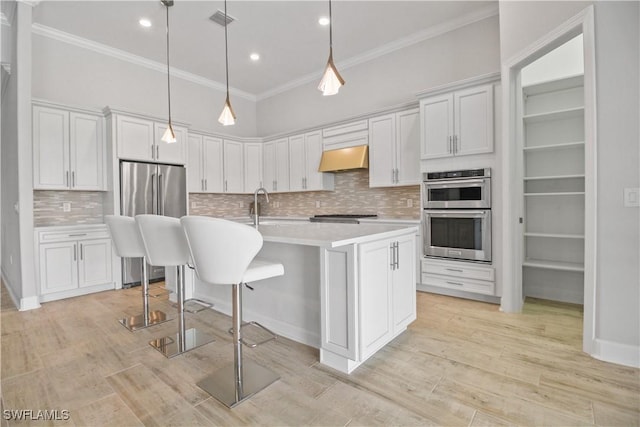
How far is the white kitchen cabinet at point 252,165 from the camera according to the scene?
5.92 m

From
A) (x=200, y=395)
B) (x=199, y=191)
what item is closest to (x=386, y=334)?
(x=200, y=395)

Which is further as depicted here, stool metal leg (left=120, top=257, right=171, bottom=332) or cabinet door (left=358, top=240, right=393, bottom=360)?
stool metal leg (left=120, top=257, right=171, bottom=332)

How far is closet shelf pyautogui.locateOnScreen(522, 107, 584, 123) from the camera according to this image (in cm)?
303

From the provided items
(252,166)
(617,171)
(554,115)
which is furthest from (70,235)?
(554,115)

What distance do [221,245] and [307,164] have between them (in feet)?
12.7

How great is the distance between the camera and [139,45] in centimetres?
445

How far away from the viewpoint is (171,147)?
15.2 feet

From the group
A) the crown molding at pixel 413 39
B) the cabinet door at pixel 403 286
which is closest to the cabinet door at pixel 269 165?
the crown molding at pixel 413 39

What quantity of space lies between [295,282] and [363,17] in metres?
3.47

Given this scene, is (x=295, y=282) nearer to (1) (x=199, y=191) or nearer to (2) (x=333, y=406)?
(2) (x=333, y=406)

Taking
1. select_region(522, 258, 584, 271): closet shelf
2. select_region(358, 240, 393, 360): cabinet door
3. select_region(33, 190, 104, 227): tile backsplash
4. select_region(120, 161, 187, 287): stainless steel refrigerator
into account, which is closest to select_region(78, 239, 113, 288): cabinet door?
select_region(120, 161, 187, 287): stainless steel refrigerator

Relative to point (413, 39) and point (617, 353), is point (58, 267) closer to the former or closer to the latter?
point (617, 353)

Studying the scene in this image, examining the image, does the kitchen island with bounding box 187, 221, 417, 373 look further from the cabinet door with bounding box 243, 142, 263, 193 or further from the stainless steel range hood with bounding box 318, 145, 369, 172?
the cabinet door with bounding box 243, 142, 263, 193

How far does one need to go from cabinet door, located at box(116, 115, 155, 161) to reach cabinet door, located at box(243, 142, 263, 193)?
71.6 inches
